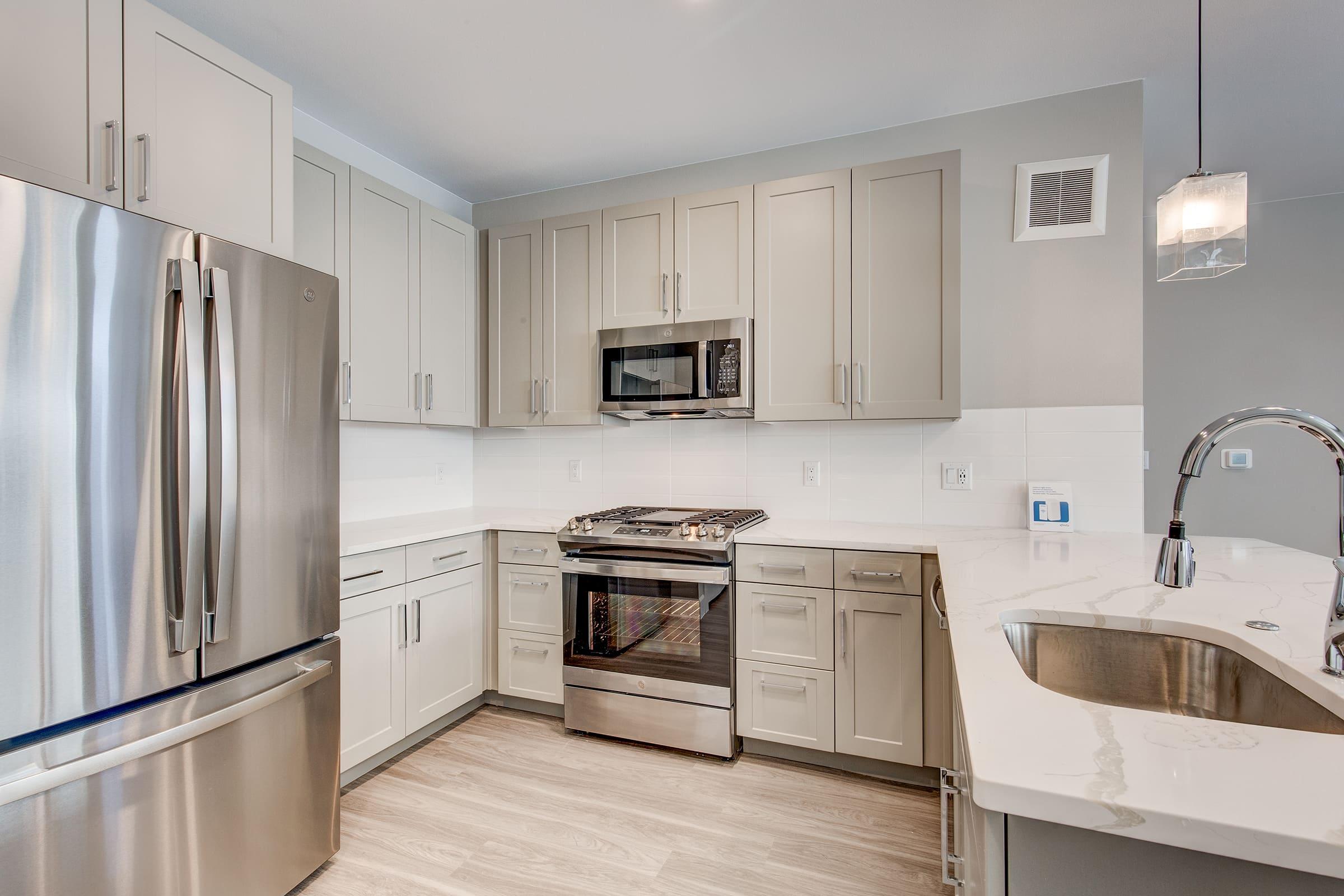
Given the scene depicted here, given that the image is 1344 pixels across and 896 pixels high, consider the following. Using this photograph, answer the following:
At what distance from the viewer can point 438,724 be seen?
107 inches

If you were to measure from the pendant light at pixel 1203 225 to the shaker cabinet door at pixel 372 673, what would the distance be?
266 cm

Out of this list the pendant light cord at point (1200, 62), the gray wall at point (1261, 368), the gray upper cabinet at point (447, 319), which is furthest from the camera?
the gray wall at point (1261, 368)

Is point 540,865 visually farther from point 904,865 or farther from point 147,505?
point 147,505

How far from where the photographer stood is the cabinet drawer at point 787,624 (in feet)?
7.82

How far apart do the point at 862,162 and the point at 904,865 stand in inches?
105

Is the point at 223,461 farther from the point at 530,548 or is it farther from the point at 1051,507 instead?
the point at 1051,507

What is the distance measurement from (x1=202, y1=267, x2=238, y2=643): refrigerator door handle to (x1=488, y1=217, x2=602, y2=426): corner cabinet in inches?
63.7

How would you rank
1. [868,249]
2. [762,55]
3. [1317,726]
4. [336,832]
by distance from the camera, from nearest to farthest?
1. [1317,726]
2. [336,832]
3. [762,55]
4. [868,249]

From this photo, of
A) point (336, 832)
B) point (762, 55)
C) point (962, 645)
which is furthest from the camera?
point (762, 55)

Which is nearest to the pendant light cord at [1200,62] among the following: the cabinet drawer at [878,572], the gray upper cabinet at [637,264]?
the cabinet drawer at [878,572]

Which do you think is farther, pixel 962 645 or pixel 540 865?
pixel 540 865

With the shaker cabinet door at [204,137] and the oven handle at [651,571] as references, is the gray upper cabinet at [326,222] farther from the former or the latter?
the oven handle at [651,571]

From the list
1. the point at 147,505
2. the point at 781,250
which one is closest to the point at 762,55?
the point at 781,250

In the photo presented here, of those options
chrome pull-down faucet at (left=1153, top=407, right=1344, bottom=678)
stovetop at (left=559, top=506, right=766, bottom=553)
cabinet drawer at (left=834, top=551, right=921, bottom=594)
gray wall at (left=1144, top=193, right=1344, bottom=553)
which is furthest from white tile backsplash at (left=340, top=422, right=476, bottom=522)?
gray wall at (left=1144, top=193, right=1344, bottom=553)
